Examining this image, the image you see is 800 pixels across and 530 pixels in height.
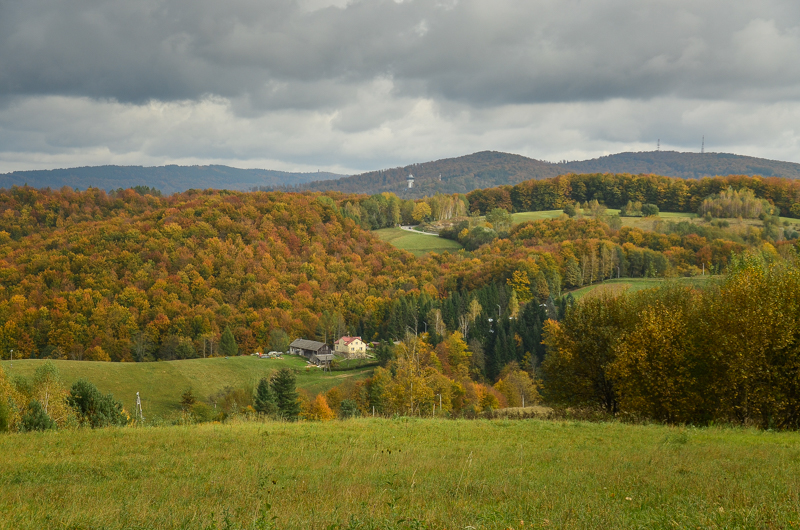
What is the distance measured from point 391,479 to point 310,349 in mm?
89809

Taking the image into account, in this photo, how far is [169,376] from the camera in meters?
64.3

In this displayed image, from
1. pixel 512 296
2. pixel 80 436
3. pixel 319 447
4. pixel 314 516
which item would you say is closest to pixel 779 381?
pixel 319 447

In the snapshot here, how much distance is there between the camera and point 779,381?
20.0m

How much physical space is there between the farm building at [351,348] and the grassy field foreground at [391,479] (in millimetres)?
77572

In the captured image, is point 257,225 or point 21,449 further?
point 257,225

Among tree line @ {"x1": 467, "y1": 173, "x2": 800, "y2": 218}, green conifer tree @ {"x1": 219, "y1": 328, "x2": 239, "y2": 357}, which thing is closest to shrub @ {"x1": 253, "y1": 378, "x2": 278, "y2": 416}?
green conifer tree @ {"x1": 219, "y1": 328, "x2": 239, "y2": 357}

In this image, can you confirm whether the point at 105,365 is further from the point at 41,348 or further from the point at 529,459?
the point at 529,459

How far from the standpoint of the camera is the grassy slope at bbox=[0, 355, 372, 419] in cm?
5550

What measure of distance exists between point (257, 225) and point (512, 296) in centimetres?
7780

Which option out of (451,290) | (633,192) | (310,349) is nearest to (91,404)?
(310,349)

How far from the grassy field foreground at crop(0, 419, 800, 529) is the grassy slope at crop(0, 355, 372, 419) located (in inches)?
1585

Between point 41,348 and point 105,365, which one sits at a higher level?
point 105,365

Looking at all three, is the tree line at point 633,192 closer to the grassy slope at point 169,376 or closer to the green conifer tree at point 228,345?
the green conifer tree at point 228,345

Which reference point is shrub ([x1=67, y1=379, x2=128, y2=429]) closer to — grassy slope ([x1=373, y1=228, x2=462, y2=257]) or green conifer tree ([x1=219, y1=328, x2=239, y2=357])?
green conifer tree ([x1=219, y1=328, x2=239, y2=357])
